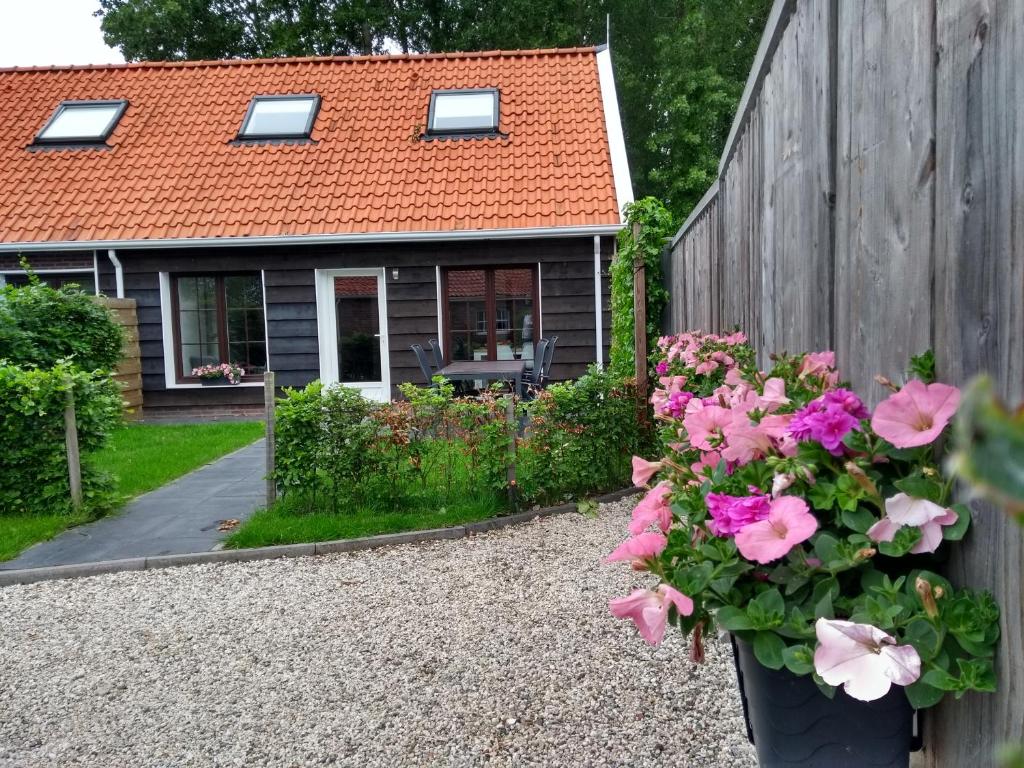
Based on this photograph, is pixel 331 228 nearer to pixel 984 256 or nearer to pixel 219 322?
pixel 219 322

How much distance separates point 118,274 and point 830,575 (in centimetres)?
1147

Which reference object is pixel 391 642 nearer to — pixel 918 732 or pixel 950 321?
pixel 918 732

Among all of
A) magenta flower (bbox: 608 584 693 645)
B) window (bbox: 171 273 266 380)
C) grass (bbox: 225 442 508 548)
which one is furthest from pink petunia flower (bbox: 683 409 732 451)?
window (bbox: 171 273 266 380)

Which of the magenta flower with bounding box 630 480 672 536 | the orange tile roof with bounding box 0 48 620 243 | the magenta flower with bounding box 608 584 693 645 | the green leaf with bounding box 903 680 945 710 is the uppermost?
the orange tile roof with bounding box 0 48 620 243

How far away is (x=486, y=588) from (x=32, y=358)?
235 inches

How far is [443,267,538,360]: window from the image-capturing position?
1103 cm

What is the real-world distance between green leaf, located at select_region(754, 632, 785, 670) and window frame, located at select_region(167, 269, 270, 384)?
10542mm

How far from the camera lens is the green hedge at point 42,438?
5.41 metres

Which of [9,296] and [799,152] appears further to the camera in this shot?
[9,296]

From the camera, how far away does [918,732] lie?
55.2 inches

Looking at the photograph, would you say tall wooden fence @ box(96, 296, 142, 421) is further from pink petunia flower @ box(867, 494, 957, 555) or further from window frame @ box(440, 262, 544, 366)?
pink petunia flower @ box(867, 494, 957, 555)

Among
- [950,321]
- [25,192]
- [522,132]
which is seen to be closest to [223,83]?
[25,192]

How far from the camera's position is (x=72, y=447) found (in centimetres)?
549

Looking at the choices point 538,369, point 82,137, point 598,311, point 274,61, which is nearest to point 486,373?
point 538,369
